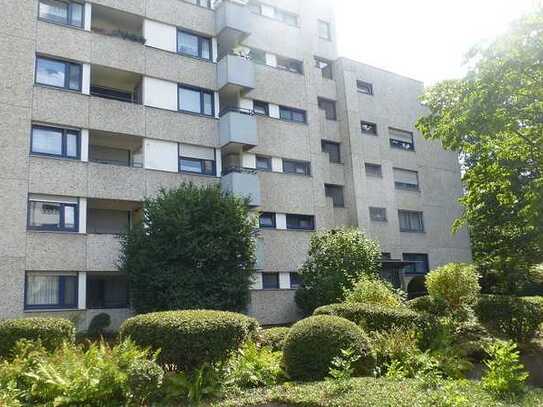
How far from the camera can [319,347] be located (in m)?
11.5

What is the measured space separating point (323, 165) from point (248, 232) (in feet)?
35.9

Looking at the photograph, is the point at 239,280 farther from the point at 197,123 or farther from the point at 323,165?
the point at 323,165

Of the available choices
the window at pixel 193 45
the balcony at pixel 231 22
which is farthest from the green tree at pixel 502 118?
the window at pixel 193 45

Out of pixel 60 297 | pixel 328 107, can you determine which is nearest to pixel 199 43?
pixel 328 107

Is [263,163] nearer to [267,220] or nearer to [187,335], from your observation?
[267,220]

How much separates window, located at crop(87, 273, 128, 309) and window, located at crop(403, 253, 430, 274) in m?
17.8

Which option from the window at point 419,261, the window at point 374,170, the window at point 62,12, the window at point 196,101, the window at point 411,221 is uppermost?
the window at point 62,12

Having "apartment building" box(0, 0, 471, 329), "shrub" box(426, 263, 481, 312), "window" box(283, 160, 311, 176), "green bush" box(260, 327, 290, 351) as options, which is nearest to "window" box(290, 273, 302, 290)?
"apartment building" box(0, 0, 471, 329)

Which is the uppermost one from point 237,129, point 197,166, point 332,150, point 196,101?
point 196,101

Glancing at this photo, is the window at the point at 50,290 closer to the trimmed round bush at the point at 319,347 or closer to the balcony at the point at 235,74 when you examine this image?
the balcony at the point at 235,74

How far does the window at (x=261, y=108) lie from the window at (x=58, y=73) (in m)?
9.42

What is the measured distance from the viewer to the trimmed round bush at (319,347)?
37.4 feet

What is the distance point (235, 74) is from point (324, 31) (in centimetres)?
1028

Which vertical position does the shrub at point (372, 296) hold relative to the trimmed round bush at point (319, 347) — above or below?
above
